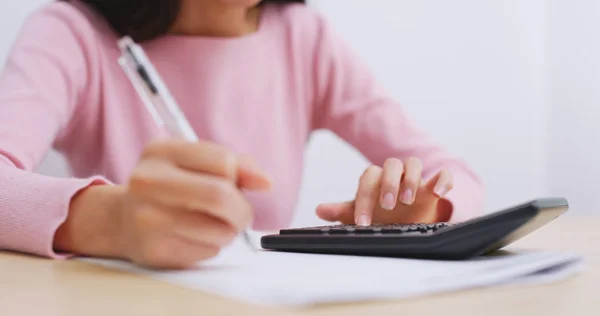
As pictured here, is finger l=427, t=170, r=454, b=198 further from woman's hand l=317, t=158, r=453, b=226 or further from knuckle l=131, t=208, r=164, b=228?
knuckle l=131, t=208, r=164, b=228

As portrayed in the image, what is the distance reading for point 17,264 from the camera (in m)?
0.40

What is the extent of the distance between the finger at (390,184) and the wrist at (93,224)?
24 centimetres

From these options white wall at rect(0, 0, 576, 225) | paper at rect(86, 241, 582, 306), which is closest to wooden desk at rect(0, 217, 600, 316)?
paper at rect(86, 241, 582, 306)

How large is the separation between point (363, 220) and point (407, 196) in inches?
1.8

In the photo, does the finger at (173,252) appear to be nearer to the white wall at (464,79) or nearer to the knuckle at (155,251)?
the knuckle at (155,251)

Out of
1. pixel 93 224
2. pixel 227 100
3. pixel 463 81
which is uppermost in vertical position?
pixel 463 81

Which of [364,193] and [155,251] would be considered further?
[364,193]

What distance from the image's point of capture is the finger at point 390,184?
529 mm

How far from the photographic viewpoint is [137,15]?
85 centimetres

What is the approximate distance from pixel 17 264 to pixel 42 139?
314 mm

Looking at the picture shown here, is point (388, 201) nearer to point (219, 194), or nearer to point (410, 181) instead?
point (410, 181)

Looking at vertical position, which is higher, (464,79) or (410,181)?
(464,79)

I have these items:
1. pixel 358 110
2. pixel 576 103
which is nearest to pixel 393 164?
pixel 358 110

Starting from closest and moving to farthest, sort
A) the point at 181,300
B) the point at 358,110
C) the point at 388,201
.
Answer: the point at 181,300 < the point at 388,201 < the point at 358,110
